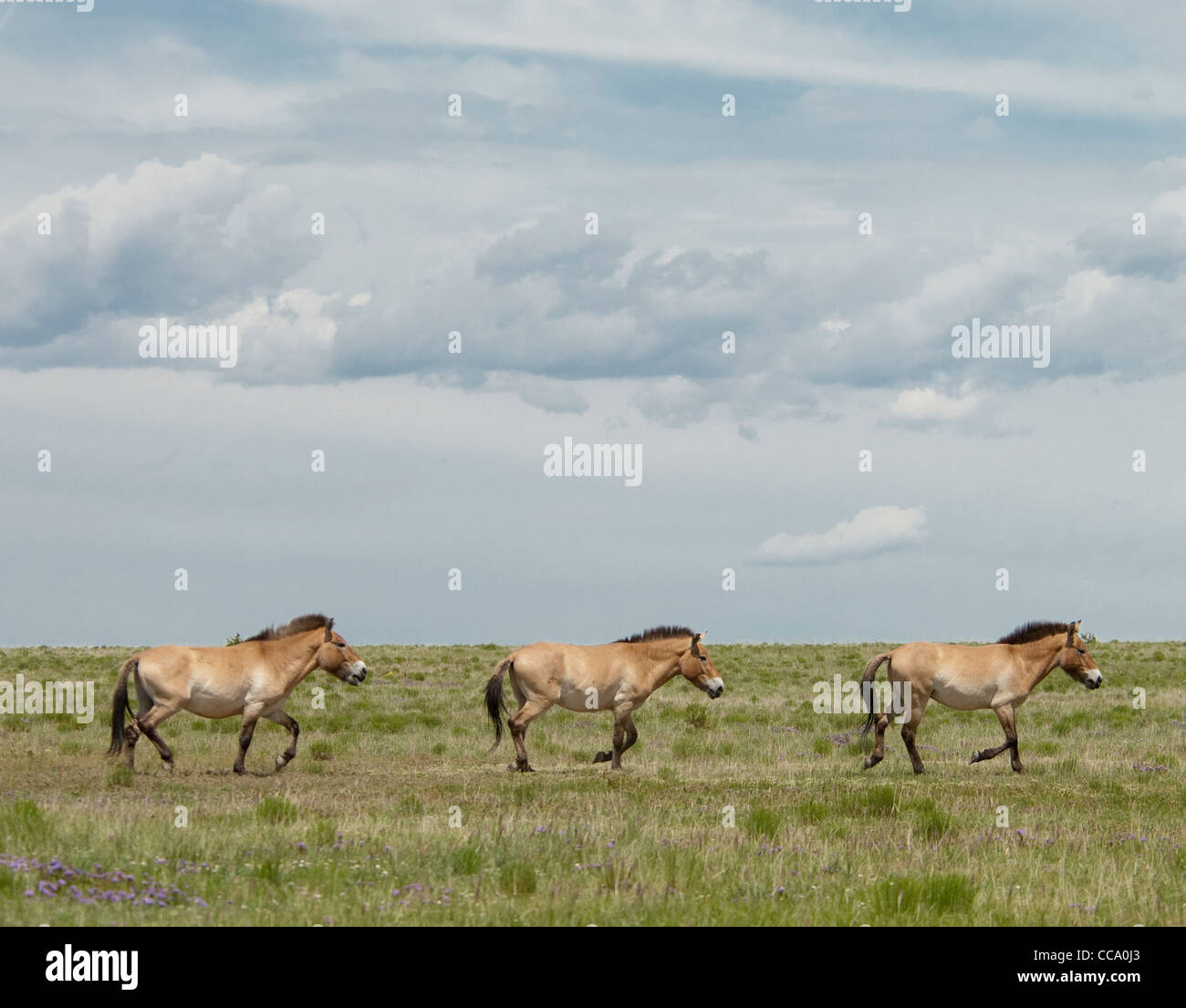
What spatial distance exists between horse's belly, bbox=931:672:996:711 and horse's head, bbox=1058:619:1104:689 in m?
1.49

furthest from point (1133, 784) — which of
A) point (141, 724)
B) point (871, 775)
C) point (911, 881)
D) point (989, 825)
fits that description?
point (141, 724)

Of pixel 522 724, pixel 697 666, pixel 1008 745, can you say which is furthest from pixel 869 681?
pixel 522 724

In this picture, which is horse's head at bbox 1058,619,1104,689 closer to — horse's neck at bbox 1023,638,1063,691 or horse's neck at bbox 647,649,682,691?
horse's neck at bbox 1023,638,1063,691

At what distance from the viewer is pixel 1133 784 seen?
762 inches

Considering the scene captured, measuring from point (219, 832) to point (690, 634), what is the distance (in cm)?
1105

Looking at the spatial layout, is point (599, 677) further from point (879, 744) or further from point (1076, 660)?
point (1076, 660)

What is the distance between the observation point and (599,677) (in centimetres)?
2109

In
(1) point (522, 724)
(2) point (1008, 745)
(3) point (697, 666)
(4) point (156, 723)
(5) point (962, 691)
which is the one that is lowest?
(2) point (1008, 745)

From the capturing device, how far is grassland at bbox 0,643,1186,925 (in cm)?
979

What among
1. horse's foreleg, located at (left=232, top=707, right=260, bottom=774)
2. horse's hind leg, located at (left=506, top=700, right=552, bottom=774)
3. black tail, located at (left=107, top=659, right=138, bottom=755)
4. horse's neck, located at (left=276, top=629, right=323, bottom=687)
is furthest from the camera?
horse's hind leg, located at (left=506, top=700, right=552, bottom=774)

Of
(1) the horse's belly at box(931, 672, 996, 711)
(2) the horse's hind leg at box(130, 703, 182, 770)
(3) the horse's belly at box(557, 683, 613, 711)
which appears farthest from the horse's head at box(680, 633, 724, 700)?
(2) the horse's hind leg at box(130, 703, 182, 770)

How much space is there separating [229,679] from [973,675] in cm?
1201

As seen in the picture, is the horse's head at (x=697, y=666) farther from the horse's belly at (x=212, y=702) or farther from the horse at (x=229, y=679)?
the horse's belly at (x=212, y=702)
